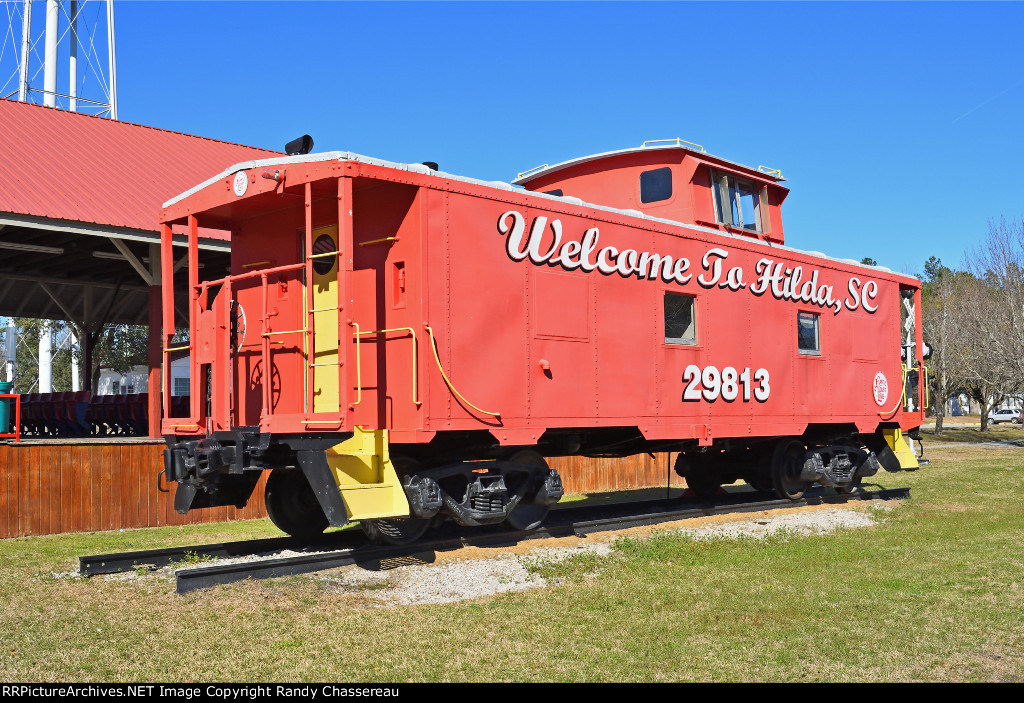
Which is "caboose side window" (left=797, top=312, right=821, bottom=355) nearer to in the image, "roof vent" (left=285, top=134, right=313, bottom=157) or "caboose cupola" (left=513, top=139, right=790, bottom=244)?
"caboose cupola" (left=513, top=139, right=790, bottom=244)

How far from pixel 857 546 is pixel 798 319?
13.6 feet

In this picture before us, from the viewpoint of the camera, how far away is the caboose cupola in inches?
488

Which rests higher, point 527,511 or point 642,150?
point 642,150

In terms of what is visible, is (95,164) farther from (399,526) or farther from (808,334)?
(808,334)

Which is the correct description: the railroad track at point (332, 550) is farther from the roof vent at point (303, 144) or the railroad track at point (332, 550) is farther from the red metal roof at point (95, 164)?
the red metal roof at point (95, 164)

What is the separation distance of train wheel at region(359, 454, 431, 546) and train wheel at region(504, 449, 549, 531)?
115cm

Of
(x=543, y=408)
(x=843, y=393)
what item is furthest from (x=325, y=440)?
(x=843, y=393)

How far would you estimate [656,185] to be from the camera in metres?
12.6

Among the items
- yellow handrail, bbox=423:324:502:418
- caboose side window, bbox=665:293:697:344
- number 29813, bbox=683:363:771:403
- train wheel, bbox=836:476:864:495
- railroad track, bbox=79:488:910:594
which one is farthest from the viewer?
train wheel, bbox=836:476:864:495

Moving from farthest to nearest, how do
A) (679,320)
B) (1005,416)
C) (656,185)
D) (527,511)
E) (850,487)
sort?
(1005,416) < (850,487) < (656,185) < (679,320) < (527,511)

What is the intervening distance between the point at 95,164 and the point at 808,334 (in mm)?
14140

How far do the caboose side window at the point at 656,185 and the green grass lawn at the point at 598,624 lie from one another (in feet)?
16.5

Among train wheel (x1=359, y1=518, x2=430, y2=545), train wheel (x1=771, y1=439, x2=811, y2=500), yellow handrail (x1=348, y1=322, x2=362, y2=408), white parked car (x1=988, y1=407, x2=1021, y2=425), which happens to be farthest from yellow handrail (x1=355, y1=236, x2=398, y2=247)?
white parked car (x1=988, y1=407, x2=1021, y2=425)

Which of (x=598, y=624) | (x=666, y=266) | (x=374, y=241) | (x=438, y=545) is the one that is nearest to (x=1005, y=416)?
(x=666, y=266)
